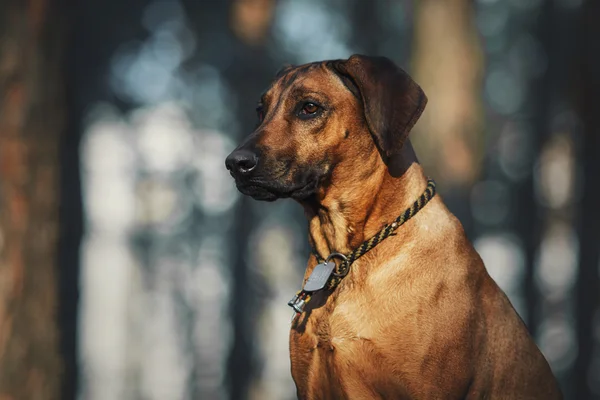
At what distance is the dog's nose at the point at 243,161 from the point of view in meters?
3.27

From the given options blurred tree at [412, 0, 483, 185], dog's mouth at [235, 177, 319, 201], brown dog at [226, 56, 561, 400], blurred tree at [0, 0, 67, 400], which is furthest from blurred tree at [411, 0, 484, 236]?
dog's mouth at [235, 177, 319, 201]

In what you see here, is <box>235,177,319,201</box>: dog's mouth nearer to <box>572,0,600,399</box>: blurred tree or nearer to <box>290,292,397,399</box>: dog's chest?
<box>290,292,397,399</box>: dog's chest

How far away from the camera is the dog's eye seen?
348cm

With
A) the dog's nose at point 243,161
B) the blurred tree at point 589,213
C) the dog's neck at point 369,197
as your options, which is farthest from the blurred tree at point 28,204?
the blurred tree at point 589,213

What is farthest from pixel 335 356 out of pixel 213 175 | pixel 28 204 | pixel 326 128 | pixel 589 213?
Answer: pixel 213 175

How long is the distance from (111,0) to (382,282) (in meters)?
11.6

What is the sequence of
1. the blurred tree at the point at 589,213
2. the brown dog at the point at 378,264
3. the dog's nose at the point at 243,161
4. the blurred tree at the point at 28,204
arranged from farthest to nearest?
the blurred tree at the point at 589,213
the blurred tree at the point at 28,204
the dog's nose at the point at 243,161
the brown dog at the point at 378,264

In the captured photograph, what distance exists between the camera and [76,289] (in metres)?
10.8

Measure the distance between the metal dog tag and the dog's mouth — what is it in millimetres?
370

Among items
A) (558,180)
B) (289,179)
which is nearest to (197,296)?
(558,180)

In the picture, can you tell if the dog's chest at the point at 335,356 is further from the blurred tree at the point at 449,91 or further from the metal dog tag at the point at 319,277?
the blurred tree at the point at 449,91

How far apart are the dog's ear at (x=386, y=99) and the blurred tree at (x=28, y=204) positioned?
4104 mm

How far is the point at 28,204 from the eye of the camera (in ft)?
21.3

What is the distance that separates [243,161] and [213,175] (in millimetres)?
11019
